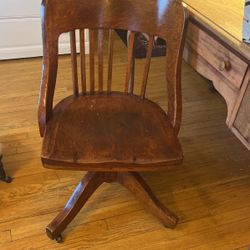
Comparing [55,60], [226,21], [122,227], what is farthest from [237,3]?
[122,227]

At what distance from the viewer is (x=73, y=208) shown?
119 cm

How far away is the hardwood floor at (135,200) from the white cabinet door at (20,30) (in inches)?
20.6

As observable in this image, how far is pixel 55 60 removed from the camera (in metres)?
1.04

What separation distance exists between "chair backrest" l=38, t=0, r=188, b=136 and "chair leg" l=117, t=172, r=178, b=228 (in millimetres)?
296

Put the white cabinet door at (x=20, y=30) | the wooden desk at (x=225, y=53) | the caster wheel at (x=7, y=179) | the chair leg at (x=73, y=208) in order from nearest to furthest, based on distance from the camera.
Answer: the wooden desk at (x=225, y=53), the chair leg at (x=73, y=208), the caster wheel at (x=7, y=179), the white cabinet door at (x=20, y=30)

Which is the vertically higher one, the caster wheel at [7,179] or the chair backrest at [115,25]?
the chair backrest at [115,25]

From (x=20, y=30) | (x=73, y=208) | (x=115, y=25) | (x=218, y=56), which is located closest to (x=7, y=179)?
(x=73, y=208)

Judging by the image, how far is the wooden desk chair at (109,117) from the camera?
0.96 m

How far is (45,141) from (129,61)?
17.5 inches

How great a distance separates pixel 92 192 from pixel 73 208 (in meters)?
0.10

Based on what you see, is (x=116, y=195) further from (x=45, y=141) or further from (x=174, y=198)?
(x=45, y=141)

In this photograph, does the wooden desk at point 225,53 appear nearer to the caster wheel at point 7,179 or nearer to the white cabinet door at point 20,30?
the caster wheel at point 7,179

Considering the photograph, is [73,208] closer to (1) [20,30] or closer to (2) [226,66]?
(2) [226,66]

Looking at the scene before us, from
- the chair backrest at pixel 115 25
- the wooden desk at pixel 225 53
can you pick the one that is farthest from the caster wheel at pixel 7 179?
the wooden desk at pixel 225 53
